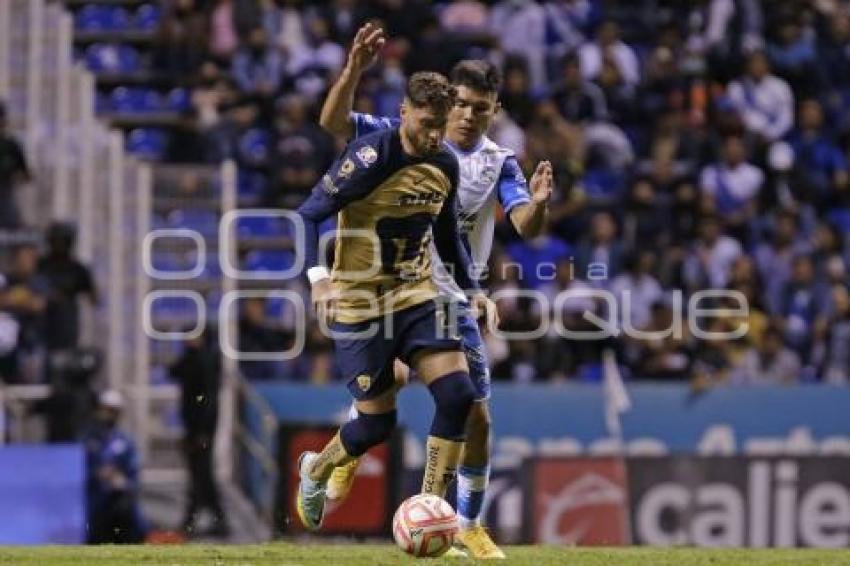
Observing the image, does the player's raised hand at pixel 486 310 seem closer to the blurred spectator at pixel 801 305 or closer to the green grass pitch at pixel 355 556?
the green grass pitch at pixel 355 556

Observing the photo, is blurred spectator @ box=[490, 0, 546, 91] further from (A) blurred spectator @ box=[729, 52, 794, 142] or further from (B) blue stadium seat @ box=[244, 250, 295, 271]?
(B) blue stadium seat @ box=[244, 250, 295, 271]

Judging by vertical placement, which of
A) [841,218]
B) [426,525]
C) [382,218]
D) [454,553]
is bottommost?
[454,553]

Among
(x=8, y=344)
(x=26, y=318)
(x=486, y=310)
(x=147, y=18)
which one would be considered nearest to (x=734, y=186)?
(x=147, y=18)

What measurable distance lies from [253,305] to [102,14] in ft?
19.1

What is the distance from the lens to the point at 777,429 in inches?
823

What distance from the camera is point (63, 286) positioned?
20.6 m

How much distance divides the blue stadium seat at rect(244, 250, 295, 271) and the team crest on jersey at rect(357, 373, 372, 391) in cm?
1019

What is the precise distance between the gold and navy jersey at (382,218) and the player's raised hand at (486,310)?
19.3 inches

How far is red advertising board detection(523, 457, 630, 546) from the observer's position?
19.4 metres

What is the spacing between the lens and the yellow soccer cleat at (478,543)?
12102mm

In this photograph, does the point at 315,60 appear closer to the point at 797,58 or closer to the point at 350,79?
the point at 797,58

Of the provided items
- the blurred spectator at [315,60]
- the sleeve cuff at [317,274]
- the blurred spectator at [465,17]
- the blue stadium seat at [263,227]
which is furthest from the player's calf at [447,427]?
the blurred spectator at [465,17]

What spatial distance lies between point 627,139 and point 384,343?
515 inches

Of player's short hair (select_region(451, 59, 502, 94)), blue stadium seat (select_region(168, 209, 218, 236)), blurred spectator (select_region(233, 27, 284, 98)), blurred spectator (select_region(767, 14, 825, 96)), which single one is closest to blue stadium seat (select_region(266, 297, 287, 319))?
blue stadium seat (select_region(168, 209, 218, 236))
